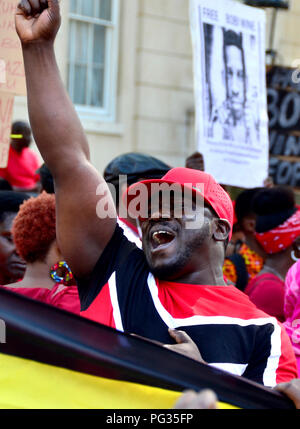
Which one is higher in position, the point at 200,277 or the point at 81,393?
the point at 200,277

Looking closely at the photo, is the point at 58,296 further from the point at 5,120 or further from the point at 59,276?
the point at 5,120

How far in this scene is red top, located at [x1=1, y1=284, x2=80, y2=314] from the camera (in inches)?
118

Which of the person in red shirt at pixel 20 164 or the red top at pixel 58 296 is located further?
the person in red shirt at pixel 20 164

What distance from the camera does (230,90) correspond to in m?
5.14

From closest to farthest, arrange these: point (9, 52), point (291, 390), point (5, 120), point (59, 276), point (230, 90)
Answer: point (291, 390) < point (59, 276) < point (9, 52) < point (5, 120) < point (230, 90)

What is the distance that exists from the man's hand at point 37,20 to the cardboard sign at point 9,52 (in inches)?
43.4

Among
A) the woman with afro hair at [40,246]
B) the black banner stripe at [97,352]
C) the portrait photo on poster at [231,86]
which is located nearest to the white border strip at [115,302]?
the black banner stripe at [97,352]

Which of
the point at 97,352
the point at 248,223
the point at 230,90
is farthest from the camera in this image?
the point at 248,223

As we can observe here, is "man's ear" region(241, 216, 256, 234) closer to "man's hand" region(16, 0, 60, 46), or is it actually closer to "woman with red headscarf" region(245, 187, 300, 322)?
"woman with red headscarf" region(245, 187, 300, 322)

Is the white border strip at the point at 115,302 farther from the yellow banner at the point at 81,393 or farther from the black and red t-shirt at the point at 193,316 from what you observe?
the yellow banner at the point at 81,393

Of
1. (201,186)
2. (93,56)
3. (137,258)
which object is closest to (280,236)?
(201,186)

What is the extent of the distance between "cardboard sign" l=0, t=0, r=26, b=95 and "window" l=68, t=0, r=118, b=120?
7.00m

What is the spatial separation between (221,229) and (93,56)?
870 cm

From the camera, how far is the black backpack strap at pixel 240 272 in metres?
4.64
